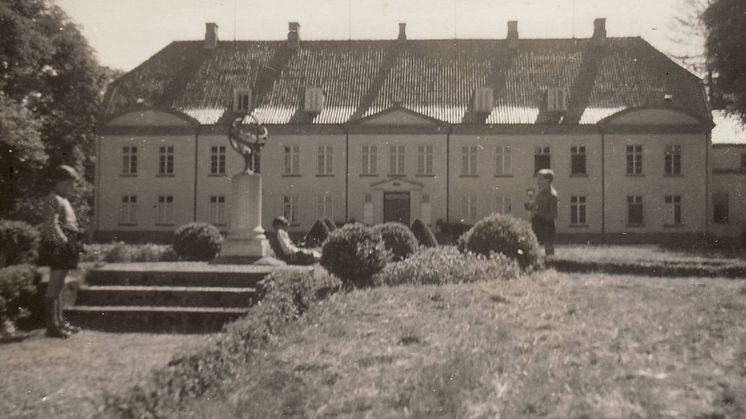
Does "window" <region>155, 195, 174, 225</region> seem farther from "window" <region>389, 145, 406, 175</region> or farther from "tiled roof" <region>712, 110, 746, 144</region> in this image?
"tiled roof" <region>712, 110, 746, 144</region>

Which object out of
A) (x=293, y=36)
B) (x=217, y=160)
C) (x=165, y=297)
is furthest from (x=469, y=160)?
(x=165, y=297)

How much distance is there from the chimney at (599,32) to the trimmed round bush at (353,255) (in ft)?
115

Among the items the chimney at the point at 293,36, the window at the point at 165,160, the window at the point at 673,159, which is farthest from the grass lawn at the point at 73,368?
the chimney at the point at 293,36

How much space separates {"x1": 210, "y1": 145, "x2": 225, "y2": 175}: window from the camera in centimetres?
4197

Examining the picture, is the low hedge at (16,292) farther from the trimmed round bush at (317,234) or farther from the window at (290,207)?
the window at (290,207)

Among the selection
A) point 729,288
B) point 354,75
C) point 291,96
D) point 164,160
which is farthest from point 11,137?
point 729,288

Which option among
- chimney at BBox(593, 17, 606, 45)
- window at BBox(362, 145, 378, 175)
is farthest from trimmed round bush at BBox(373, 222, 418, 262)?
chimney at BBox(593, 17, 606, 45)

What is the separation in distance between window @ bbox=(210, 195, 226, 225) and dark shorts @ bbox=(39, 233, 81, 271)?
32074mm

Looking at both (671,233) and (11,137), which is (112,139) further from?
(671,233)

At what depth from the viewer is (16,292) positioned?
10273 mm

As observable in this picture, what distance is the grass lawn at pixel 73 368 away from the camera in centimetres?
672

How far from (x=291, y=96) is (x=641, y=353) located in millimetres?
36703

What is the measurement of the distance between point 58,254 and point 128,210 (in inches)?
1347

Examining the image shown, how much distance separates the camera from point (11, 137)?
90.3 ft
